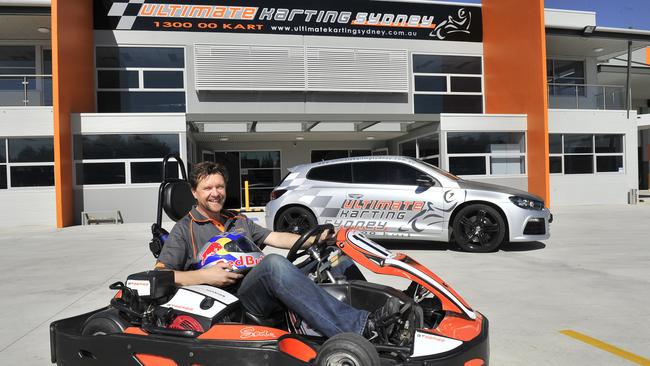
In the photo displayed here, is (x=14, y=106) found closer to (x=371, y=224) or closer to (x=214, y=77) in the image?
(x=214, y=77)

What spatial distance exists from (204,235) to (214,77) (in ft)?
46.3

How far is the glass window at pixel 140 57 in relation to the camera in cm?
1598

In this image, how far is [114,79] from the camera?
16.0 meters

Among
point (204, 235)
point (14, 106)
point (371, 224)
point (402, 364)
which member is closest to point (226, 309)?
point (204, 235)

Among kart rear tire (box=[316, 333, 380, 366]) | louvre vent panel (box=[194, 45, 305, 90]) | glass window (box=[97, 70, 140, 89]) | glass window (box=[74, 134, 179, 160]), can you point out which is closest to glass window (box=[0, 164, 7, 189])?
glass window (box=[74, 134, 179, 160])

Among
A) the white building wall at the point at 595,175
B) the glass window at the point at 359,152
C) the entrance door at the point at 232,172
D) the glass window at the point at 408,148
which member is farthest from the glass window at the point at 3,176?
the white building wall at the point at 595,175

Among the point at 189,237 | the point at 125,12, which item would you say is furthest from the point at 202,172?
the point at 125,12

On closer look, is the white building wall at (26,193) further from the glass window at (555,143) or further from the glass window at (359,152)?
the glass window at (555,143)

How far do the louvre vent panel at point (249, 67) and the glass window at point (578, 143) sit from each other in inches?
388

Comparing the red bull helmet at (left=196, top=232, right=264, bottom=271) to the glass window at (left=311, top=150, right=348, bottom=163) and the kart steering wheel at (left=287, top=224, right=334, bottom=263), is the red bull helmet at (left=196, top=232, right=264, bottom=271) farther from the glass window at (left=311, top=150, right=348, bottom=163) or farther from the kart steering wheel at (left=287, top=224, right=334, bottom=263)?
the glass window at (left=311, top=150, right=348, bottom=163)

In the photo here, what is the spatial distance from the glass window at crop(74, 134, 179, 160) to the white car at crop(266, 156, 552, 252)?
7.53 m

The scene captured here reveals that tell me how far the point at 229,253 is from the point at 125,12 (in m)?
15.9

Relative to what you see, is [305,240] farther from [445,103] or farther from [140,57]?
[445,103]

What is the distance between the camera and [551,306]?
170 inches
